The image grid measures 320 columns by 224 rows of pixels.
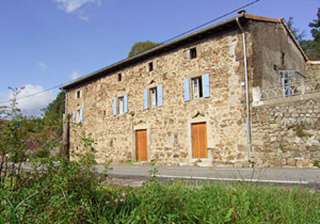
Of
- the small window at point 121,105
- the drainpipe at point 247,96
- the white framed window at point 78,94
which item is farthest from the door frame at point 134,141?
the white framed window at point 78,94

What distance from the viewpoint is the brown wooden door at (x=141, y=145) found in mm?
18542

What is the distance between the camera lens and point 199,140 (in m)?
15.4

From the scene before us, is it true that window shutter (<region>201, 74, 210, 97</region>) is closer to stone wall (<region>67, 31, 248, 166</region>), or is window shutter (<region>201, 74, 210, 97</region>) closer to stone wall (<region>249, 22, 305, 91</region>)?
stone wall (<region>67, 31, 248, 166</region>)

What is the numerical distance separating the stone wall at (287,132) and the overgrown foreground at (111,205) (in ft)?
29.2

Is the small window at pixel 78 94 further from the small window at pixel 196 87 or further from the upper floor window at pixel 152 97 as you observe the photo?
the small window at pixel 196 87

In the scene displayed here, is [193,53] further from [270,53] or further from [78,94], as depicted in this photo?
[78,94]

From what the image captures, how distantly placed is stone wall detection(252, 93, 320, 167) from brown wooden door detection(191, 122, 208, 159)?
2529 mm

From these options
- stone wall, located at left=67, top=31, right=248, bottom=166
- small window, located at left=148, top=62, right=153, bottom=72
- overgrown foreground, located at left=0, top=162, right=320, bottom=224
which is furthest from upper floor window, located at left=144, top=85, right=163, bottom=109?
overgrown foreground, located at left=0, top=162, right=320, bottom=224

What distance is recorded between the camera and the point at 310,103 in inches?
470

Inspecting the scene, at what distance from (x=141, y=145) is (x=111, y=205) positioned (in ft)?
51.1

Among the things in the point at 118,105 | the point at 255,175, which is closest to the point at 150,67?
the point at 118,105

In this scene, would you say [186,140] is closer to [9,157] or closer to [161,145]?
[161,145]

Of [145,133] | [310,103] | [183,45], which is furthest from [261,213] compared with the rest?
[145,133]

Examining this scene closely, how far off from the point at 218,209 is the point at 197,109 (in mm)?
12396
